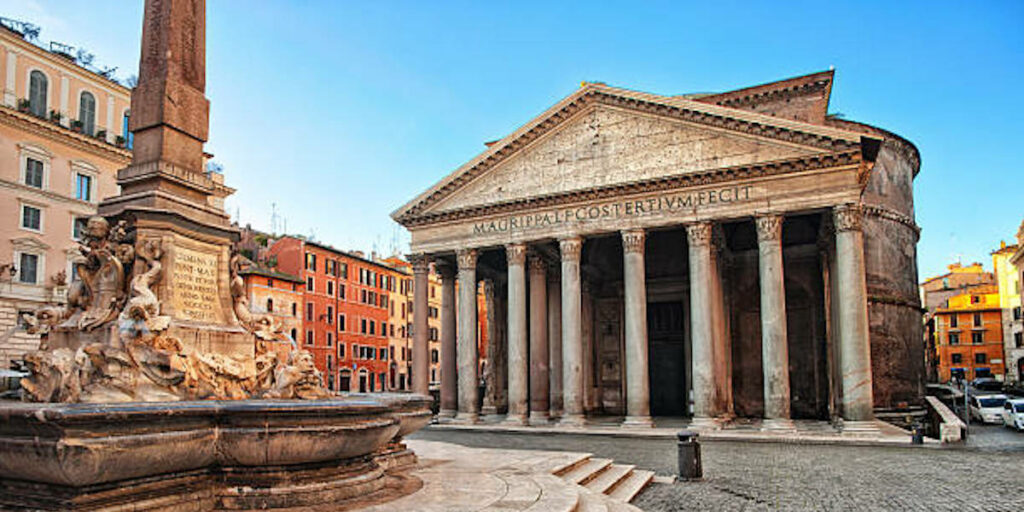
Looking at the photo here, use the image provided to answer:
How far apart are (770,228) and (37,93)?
1037 inches

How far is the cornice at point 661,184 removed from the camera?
20922 millimetres

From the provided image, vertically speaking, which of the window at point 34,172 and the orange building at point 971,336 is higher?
the window at point 34,172

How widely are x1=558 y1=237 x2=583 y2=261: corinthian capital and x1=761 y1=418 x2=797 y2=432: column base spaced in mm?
7880

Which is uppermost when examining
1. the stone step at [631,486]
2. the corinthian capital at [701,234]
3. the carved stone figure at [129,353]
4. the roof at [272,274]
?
the roof at [272,274]

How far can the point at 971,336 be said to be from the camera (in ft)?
204

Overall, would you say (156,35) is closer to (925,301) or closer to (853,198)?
(853,198)

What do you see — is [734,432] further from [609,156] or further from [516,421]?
[609,156]

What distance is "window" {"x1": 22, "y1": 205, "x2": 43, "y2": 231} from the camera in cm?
2592

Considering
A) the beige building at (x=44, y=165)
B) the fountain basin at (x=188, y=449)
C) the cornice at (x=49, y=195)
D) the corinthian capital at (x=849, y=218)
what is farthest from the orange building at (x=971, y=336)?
the fountain basin at (x=188, y=449)

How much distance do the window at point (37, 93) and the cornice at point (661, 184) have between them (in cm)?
1391

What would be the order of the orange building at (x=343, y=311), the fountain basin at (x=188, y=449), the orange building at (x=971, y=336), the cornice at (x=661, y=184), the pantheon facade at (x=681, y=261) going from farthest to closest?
the orange building at (x=971, y=336) < the orange building at (x=343, y=311) < the pantheon facade at (x=681, y=261) < the cornice at (x=661, y=184) < the fountain basin at (x=188, y=449)

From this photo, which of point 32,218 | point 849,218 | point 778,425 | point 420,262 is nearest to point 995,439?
point 778,425

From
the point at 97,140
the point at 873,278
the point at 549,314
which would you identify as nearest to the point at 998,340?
the point at 873,278

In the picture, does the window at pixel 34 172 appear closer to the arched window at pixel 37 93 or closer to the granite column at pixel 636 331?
the arched window at pixel 37 93
